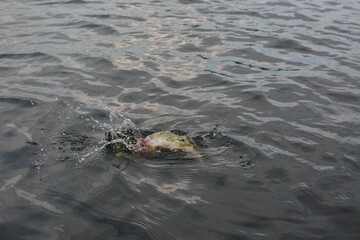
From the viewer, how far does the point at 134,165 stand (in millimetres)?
5969

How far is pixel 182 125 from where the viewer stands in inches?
288

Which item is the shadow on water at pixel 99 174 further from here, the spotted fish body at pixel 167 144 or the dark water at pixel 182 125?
the spotted fish body at pixel 167 144

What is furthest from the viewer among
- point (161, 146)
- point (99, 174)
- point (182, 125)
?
point (182, 125)

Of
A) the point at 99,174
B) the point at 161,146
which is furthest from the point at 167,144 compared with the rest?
the point at 99,174

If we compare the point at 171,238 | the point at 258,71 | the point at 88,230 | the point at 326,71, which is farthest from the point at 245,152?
the point at 326,71

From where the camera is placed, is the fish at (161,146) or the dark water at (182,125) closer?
the dark water at (182,125)

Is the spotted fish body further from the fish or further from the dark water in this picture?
the dark water

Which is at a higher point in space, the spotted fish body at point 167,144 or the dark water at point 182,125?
the spotted fish body at point 167,144

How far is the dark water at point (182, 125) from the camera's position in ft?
16.3

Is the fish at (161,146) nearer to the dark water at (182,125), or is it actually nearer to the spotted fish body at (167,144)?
the spotted fish body at (167,144)

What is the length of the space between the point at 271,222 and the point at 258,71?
18.5ft

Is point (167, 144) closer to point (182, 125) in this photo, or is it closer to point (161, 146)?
point (161, 146)

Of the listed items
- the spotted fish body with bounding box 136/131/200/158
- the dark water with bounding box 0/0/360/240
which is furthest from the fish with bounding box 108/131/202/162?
the dark water with bounding box 0/0/360/240

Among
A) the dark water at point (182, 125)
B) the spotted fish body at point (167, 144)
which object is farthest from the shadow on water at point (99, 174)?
the spotted fish body at point (167, 144)
